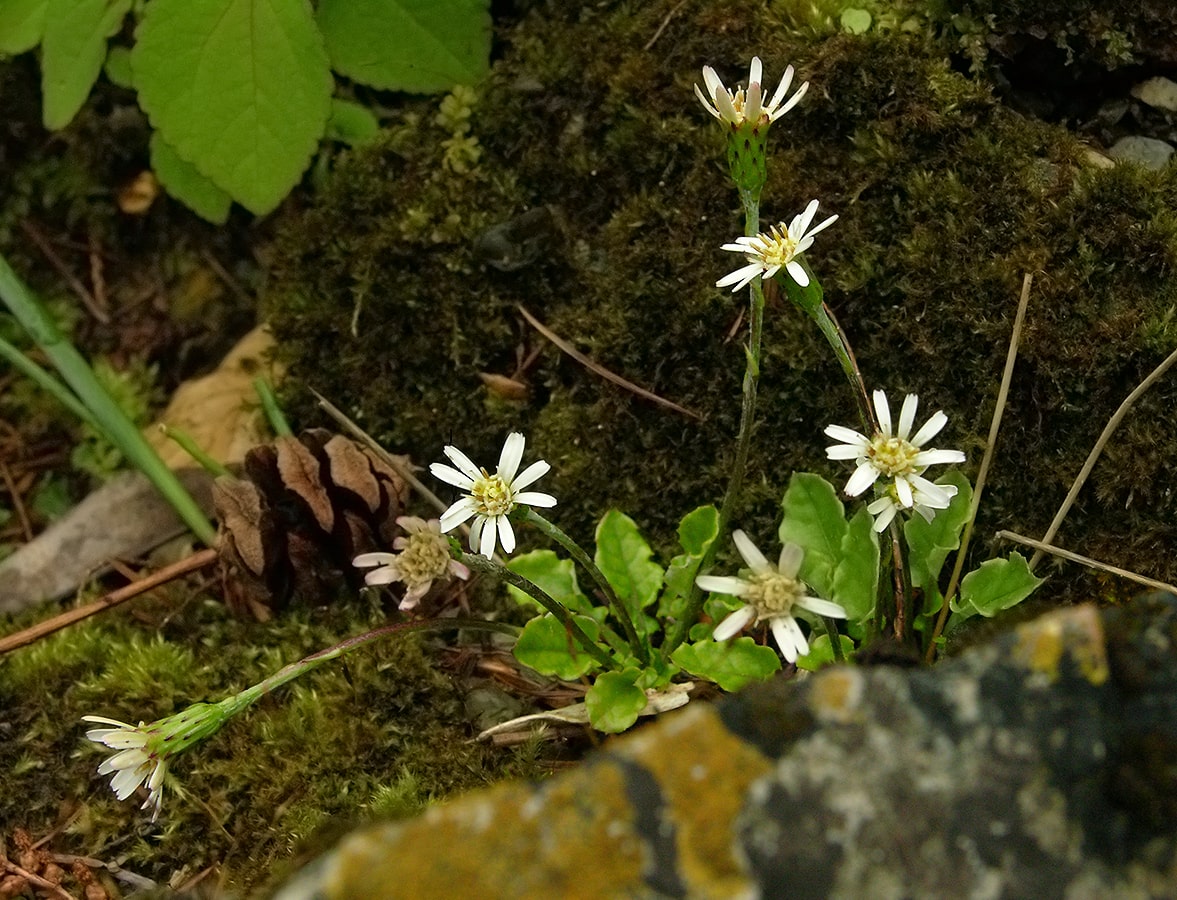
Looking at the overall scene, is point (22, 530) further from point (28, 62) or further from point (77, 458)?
point (28, 62)

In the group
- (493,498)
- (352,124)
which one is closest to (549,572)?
(493,498)

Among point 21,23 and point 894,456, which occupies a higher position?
point 21,23

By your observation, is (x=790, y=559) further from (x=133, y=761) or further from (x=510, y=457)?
(x=133, y=761)

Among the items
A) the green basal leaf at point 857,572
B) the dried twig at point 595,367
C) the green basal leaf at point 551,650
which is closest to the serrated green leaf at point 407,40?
the dried twig at point 595,367

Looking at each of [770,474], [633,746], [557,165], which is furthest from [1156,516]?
[557,165]

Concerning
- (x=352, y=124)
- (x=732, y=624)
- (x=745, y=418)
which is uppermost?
(x=352, y=124)

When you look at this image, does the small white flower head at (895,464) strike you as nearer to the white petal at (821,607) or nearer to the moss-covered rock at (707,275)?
the white petal at (821,607)

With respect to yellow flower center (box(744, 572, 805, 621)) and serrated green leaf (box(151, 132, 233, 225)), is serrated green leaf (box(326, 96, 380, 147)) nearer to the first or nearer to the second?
serrated green leaf (box(151, 132, 233, 225))
